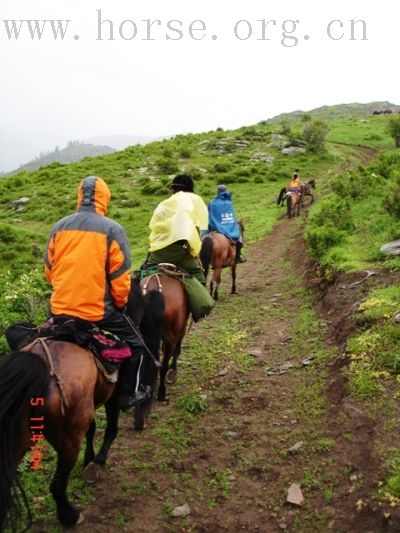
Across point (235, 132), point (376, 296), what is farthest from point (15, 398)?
point (235, 132)

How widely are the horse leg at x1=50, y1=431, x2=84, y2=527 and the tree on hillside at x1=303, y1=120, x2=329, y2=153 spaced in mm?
30507

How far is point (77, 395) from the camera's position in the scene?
3664 mm

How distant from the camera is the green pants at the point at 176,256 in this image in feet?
21.4

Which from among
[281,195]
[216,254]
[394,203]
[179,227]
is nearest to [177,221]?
[179,227]

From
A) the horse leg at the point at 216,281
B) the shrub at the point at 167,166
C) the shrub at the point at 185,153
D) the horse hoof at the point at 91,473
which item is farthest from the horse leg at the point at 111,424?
the shrub at the point at 185,153

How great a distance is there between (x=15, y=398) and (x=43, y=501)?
5.12 ft

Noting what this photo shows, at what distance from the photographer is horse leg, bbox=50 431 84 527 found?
3756 mm

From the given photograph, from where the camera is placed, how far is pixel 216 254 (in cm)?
1074

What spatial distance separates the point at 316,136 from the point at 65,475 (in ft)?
102

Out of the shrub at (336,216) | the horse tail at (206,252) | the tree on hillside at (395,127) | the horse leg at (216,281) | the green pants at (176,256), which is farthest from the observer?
the tree on hillside at (395,127)

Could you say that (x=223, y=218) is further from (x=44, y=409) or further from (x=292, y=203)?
(x=292, y=203)

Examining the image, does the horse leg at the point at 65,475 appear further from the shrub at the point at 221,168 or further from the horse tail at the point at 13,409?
the shrub at the point at 221,168

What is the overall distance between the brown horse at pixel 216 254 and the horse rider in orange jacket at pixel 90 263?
19.8 ft

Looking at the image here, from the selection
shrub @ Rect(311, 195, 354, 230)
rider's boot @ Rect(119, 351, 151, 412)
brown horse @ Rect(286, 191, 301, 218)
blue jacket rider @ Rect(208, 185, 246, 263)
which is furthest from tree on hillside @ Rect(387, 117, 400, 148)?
rider's boot @ Rect(119, 351, 151, 412)
